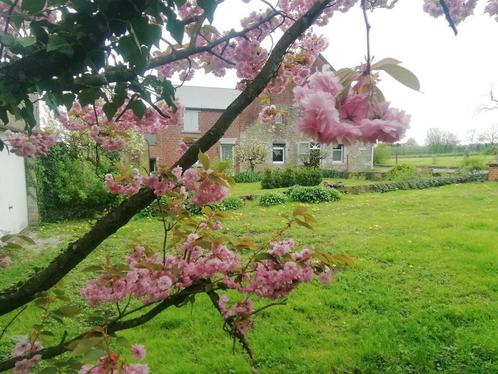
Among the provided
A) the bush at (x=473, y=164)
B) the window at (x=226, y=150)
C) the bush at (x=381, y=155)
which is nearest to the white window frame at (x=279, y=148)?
the window at (x=226, y=150)

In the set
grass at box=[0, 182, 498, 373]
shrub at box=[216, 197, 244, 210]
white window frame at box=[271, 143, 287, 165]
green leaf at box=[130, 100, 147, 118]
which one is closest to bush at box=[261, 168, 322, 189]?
shrub at box=[216, 197, 244, 210]

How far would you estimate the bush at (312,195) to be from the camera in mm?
11789

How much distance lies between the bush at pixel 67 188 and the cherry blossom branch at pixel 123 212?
954 cm

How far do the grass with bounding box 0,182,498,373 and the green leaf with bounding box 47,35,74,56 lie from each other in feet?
3.11

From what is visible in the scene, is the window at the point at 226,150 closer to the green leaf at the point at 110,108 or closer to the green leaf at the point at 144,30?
the green leaf at the point at 110,108

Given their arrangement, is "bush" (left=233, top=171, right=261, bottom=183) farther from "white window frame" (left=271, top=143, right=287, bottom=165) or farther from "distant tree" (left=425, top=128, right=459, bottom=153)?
"distant tree" (left=425, top=128, right=459, bottom=153)

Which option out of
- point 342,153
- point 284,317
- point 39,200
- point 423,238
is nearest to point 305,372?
point 284,317

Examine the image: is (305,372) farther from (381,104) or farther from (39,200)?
(39,200)

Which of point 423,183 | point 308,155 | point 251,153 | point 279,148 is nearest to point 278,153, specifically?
point 279,148

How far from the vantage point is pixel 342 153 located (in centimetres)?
2483

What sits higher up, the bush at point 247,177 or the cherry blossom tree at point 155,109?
the cherry blossom tree at point 155,109

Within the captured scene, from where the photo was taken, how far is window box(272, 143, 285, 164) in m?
24.7

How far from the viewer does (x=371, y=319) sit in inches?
149

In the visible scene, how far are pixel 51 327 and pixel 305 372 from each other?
7.98 ft
